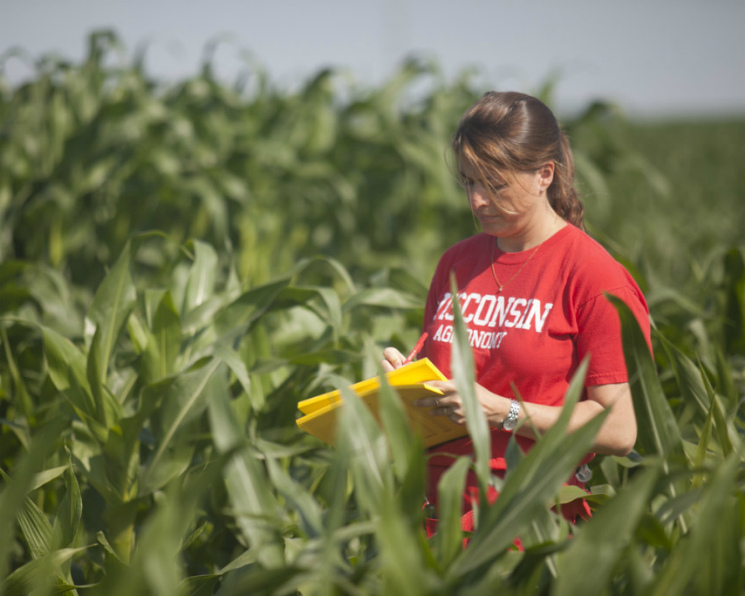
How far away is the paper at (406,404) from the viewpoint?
1.29 meters

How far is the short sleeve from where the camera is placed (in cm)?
133

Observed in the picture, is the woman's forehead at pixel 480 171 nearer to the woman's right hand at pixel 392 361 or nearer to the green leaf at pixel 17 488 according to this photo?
the woman's right hand at pixel 392 361

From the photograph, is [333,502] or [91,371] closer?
[333,502]

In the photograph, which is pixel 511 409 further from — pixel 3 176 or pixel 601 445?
pixel 3 176

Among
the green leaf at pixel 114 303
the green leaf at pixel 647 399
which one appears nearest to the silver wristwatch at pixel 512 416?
the green leaf at pixel 647 399

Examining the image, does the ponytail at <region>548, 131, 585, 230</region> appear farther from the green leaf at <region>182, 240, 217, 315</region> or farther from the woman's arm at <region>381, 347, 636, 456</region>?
the green leaf at <region>182, 240, 217, 315</region>

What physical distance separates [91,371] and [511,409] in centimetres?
109

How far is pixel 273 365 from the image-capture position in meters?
2.01

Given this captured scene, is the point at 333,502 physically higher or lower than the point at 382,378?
lower

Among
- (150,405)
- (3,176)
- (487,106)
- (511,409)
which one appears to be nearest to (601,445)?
(511,409)

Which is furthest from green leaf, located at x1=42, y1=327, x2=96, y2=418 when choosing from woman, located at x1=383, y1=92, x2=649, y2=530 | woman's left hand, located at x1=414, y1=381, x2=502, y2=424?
woman's left hand, located at x1=414, y1=381, x2=502, y2=424

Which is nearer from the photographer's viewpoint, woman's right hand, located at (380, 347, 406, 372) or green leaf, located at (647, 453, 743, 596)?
green leaf, located at (647, 453, 743, 596)

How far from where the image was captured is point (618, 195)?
→ 9953 millimetres

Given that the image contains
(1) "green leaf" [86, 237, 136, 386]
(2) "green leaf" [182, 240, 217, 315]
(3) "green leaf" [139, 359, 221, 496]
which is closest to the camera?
(3) "green leaf" [139, 359, 221, 496]
